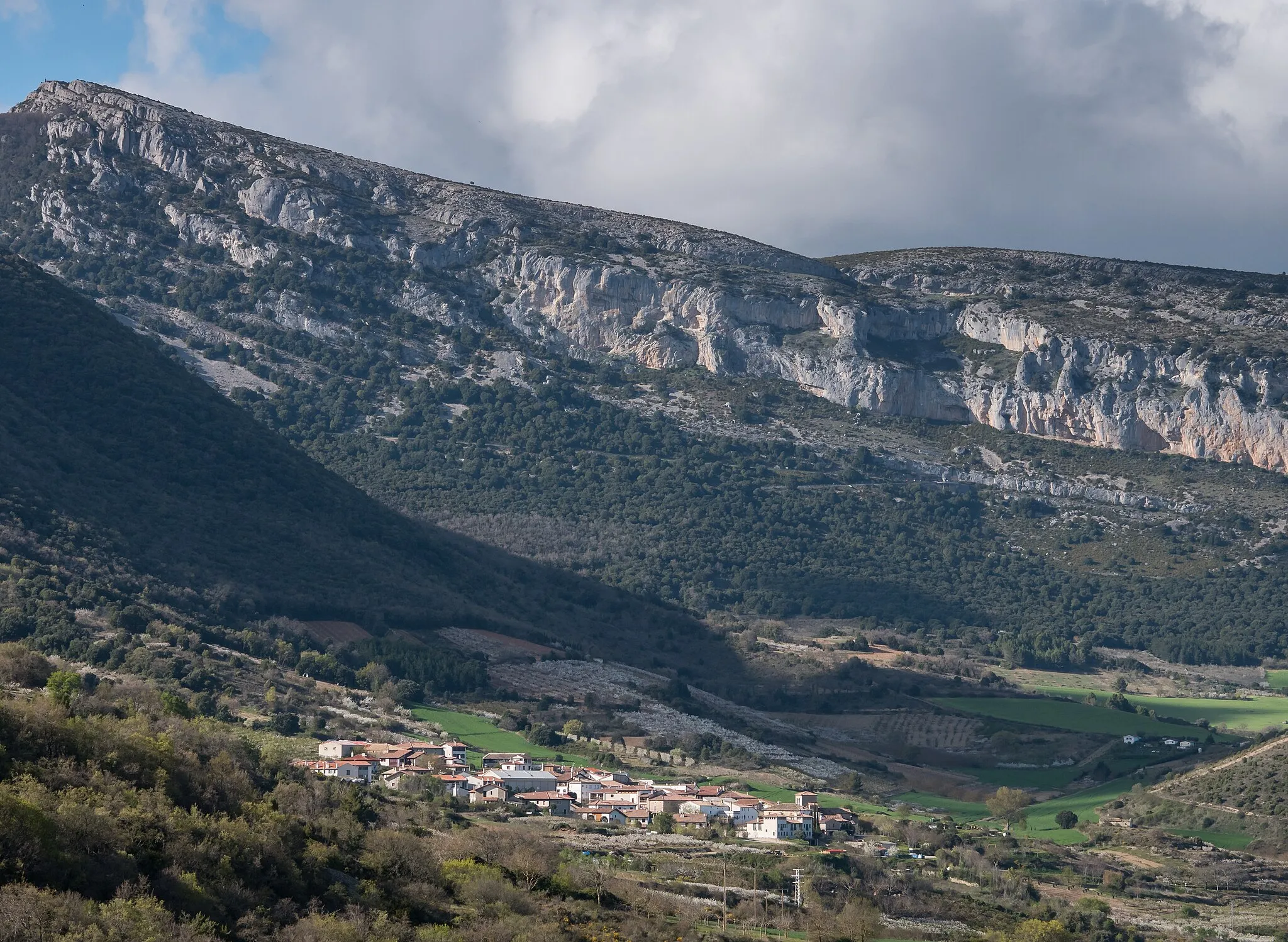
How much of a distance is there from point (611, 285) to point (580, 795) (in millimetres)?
95760

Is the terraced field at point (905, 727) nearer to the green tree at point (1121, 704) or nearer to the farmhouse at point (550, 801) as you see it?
the green tree at point (1121, 704)

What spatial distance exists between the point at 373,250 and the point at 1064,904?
110 m

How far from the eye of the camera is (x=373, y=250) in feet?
487

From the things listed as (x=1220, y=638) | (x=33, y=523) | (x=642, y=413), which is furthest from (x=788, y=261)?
(x=33, y=523)

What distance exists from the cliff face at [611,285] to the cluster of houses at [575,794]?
82.7 m

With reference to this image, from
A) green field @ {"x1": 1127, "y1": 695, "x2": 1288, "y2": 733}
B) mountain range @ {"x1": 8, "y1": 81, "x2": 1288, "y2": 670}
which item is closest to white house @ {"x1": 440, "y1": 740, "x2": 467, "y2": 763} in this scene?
mountain range @ {"x1": 8, "y1": 81, "x2": 1288, "y2": 670}

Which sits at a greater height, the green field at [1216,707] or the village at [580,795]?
the green field at [1216,707]

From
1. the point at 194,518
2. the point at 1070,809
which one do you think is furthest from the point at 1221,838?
the point at 194,518

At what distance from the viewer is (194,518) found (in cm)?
8350

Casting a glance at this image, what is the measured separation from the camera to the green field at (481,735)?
66.2 metres

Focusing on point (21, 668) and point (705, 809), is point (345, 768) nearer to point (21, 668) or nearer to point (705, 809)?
point (21, 668)

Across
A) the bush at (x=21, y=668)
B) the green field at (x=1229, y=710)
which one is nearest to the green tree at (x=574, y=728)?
the bush at (x=21, y=668)

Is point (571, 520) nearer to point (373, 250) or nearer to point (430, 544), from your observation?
point (430, 544)

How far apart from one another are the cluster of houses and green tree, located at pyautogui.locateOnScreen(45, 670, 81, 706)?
1032 centimetres
